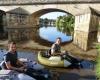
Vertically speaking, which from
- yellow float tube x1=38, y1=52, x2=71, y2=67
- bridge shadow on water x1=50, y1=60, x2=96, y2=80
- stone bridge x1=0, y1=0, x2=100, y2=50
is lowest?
bridge shadow on water x1=50, y1=60, x2=96, y2=80

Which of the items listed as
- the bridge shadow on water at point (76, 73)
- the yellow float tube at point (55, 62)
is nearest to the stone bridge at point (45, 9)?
the yellow float tube at point (55, 62)

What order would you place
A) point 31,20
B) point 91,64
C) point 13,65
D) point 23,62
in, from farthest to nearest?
point 31,20
point 91,64
point 23,62
point 13,65

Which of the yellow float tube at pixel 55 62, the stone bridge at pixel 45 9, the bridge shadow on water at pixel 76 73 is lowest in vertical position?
the bridge shadow on water at pixel 76 73

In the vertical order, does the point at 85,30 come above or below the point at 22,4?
below

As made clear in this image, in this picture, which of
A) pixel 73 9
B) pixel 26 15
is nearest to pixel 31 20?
pixel 26 15

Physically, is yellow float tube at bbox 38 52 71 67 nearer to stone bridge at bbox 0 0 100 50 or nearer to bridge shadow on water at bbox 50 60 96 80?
bridge shadow on water at bbox 50 60 96 80

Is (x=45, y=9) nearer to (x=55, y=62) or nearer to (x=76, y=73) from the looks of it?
(x=55, y=62)

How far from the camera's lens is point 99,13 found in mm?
40844

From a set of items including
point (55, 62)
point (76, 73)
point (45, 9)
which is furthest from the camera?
point (45, 9)

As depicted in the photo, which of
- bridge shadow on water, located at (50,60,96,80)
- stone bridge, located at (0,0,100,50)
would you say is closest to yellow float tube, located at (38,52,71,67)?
bridge shadow on water, located at (50,60,96,80)

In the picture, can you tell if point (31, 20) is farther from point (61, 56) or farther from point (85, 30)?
point (61, 56)

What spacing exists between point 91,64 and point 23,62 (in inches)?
202

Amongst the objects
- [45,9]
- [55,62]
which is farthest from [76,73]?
[45,9]

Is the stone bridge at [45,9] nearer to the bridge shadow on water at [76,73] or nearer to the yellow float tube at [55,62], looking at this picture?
the yellow float tube at [55,62]
